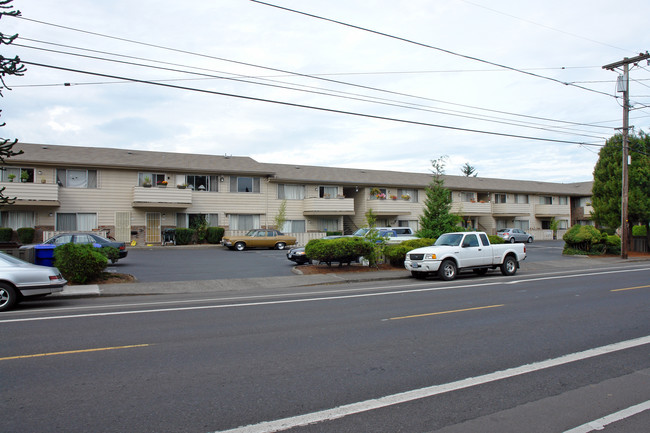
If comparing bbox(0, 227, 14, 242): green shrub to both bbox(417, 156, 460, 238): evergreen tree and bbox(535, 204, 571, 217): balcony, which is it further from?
bbox(535, 204, 571, 217): balcony

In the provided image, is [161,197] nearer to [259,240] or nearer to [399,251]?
[259,240]

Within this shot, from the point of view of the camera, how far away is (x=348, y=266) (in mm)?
20031

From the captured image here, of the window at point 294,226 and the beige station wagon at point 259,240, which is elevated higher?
the window at point 294,226

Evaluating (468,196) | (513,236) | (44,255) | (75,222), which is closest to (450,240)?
(44,255)

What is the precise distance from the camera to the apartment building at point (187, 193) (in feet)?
97.4

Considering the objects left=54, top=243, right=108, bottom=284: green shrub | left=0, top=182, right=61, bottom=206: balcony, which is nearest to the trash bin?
left=54, top=243, right=108, bottom=284: green shrub

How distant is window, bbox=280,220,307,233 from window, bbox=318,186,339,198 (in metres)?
2.83

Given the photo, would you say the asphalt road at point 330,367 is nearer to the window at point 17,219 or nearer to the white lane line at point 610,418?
the white lane line at point 610,418

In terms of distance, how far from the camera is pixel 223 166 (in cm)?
3509

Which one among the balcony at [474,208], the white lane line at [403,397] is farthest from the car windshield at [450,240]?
the balcony at [474,208]

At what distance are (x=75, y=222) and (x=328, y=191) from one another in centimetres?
1899

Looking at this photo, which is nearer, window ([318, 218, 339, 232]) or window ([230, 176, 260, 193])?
window ([230, 176, 260, 193])

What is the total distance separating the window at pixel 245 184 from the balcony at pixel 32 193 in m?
11.8

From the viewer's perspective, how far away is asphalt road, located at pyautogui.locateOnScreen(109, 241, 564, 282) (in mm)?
18562
